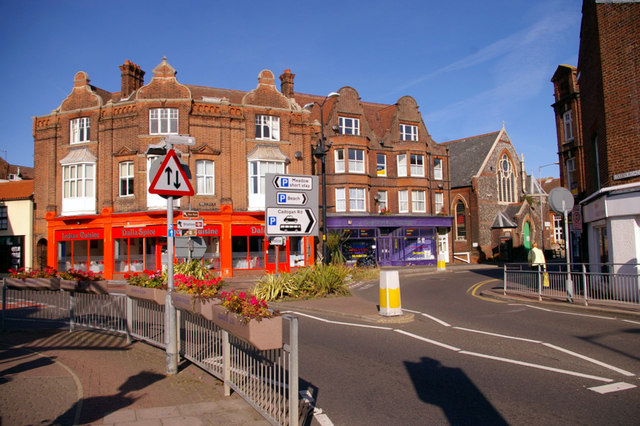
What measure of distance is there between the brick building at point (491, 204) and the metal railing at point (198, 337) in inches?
1349

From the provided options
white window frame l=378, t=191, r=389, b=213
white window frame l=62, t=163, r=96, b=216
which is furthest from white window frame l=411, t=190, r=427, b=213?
white window frame l=62, t=163, r=96, b=216

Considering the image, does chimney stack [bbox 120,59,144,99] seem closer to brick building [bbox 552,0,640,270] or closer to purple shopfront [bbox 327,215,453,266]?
purple shopfront [bbox 327,215,453,266]

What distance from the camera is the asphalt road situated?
5172mm

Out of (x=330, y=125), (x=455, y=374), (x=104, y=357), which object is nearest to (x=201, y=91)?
(x=330, y=125)

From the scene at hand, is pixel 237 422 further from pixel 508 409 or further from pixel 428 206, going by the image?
pixel 428 206

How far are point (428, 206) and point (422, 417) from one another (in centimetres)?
3325

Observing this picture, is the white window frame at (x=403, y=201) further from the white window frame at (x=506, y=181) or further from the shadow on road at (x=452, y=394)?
the shadow on road at (x=452, y=394)

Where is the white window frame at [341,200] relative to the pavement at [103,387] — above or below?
above

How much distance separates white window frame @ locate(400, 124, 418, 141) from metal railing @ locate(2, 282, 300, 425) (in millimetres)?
30965

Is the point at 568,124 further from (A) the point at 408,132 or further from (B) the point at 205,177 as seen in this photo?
(B) the point at 205,177

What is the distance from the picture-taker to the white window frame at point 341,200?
33.7 meters

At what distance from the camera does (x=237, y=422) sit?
4891mm

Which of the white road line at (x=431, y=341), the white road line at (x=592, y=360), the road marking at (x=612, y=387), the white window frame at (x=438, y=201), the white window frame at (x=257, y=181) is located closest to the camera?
the road marking at (x=612, y=387)

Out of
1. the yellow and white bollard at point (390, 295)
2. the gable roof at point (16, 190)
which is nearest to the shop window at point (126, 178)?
the gable roof at point (16, 190)
